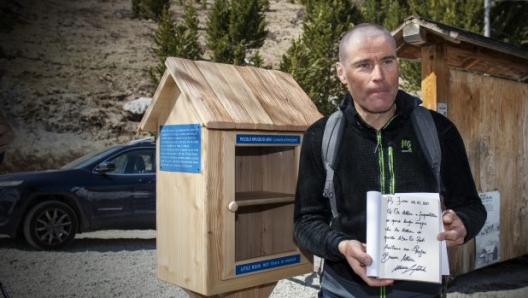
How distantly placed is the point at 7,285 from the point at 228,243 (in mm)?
4315

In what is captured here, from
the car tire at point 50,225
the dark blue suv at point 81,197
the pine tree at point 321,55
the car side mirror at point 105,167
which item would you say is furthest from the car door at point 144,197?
the pine tree at point 321,55

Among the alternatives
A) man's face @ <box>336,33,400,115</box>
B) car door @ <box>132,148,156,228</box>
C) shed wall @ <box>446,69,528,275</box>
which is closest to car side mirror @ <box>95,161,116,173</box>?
car door @ <box>132,148,156,228</box>

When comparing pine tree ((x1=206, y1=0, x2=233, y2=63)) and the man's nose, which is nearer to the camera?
the man's nose

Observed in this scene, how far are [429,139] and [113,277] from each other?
17.4 feet

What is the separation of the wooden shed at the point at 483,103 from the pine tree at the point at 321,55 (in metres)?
14.0

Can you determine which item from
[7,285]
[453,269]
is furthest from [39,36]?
[453,269]

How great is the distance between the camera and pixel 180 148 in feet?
9.87

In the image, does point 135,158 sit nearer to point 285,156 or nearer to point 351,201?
point 285,156

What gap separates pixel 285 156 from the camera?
3.52 meters

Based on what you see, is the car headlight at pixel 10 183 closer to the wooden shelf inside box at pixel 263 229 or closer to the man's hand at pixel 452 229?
the wooden shelf inside box at pixel 263 229

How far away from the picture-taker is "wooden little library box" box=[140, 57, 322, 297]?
2.83 m

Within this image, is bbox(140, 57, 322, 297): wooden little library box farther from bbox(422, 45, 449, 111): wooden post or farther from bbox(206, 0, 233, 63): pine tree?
bbox(206, 0, 233, 63): pine tree

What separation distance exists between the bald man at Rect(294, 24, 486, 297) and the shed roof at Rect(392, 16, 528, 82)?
10.4ft

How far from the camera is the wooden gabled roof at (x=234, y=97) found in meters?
2.86
